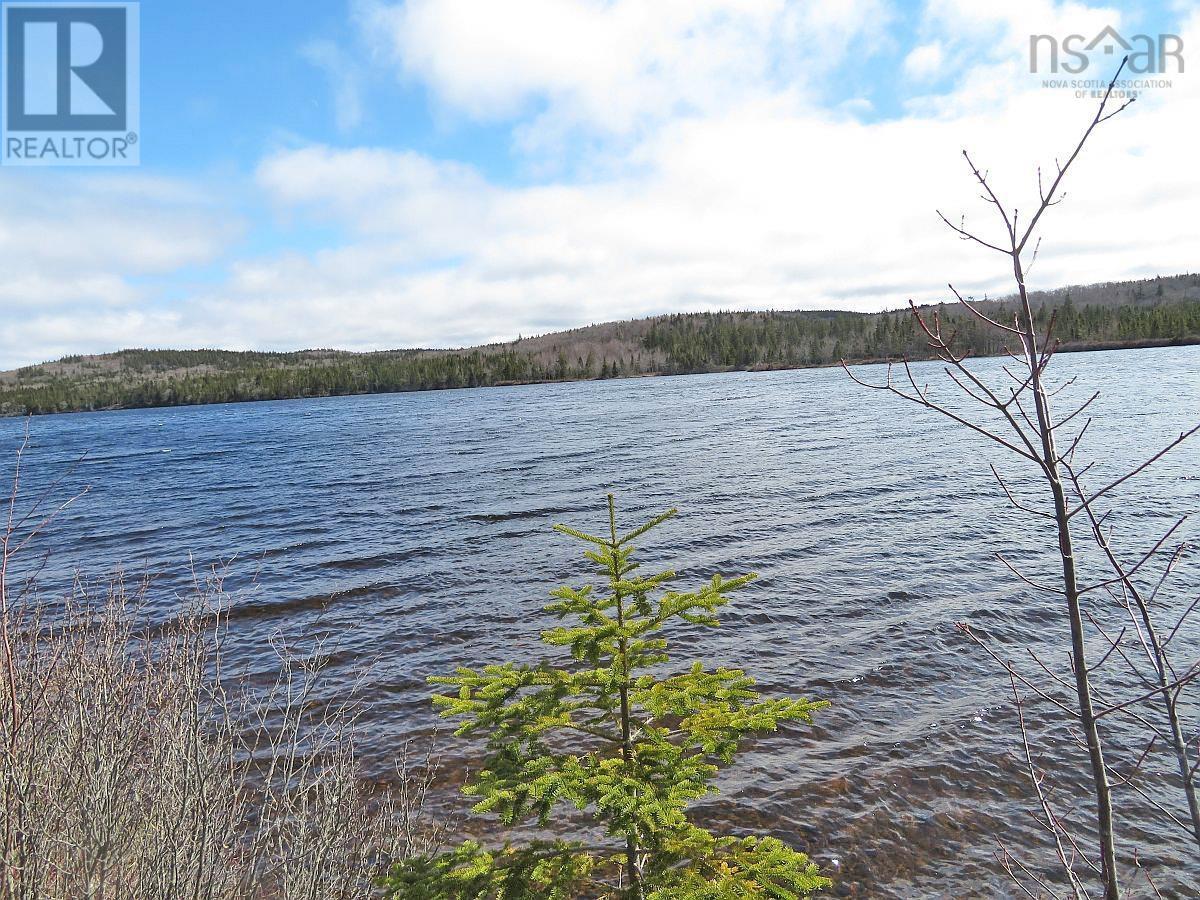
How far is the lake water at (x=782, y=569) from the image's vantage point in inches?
289

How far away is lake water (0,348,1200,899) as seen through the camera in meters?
7.33

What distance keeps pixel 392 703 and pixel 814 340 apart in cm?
15695

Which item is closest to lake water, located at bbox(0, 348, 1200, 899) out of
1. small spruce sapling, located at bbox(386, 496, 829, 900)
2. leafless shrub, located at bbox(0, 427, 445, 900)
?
small spruce sapling, located at bbox(386, 496, 829, 900)

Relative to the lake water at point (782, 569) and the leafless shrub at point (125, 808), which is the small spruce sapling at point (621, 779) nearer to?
the leafless shrub at point (125, 808)

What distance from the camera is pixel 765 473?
86.1ft

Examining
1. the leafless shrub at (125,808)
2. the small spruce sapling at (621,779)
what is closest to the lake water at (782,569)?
the small spruce sapling at (621,779)

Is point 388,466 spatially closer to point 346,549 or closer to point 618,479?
point 618,479

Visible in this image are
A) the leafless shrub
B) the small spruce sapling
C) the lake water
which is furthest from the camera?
the lake water

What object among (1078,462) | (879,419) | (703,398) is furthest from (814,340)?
(1078,462)

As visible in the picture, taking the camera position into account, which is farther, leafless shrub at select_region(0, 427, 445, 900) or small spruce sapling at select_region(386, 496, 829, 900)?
small spruce sapling at select_region(386, 496, 829, 900)

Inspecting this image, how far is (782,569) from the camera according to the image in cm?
1499

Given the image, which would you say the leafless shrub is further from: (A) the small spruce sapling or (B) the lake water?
(B) the lake water

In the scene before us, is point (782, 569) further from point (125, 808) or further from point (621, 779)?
point (125, 808)

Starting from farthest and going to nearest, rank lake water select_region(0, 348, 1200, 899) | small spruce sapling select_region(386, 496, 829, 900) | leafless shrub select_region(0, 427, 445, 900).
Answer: lake water select_region(0, 348, 1200, 899) → small spruce sapling select_region(386, 496, 829, 900) → leafless shrub select_region(0, 427, 445, 900)
